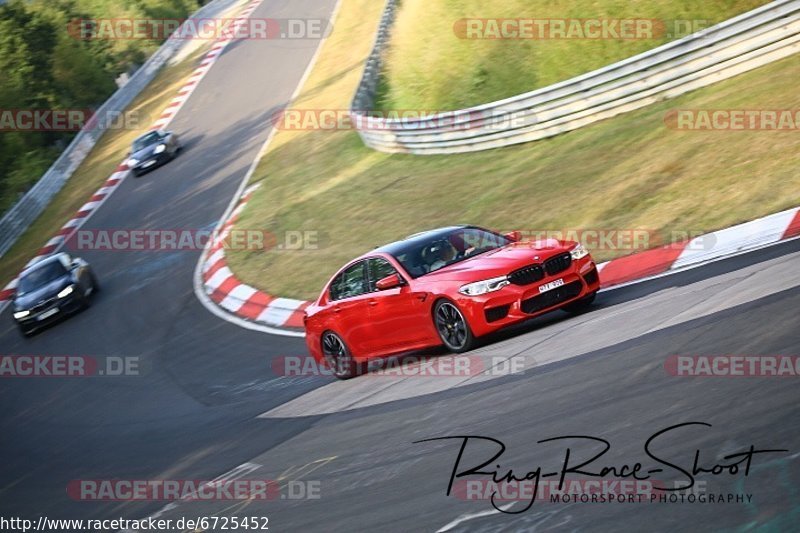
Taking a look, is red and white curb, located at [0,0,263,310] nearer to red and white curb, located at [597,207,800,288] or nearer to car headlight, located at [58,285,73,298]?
car headlight, located at [58,285,73,298]

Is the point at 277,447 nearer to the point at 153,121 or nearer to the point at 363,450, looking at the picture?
the point at 363,450

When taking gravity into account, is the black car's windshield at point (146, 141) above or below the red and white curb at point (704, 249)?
below

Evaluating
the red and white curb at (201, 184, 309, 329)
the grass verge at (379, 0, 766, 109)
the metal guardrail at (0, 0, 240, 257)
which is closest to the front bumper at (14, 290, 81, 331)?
the red and white curb at (201, 184, 309, 329)

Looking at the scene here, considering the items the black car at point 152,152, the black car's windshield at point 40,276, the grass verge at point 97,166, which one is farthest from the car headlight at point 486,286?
the black car at point 152,152

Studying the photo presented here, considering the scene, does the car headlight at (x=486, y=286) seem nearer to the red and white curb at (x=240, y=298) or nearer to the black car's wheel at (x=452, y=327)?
the black car's wheel at (x=452, y=327)

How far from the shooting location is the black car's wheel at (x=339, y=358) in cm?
1294

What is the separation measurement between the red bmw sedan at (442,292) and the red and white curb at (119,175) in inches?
596

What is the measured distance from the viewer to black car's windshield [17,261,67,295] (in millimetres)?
23578

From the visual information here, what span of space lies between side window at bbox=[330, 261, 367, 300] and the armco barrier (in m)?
7.93

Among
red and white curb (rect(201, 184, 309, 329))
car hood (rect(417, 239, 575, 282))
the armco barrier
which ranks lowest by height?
red and white curb (rect(201, 184, 309, 329))

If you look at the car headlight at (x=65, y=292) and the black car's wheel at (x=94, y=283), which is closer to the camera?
the car headlight at (x=65, y=292)

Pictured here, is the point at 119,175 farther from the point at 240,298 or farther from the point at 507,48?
the point at 240,298

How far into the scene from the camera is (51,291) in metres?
22.9

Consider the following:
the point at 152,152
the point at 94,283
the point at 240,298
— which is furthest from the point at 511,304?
the point at 152,152
